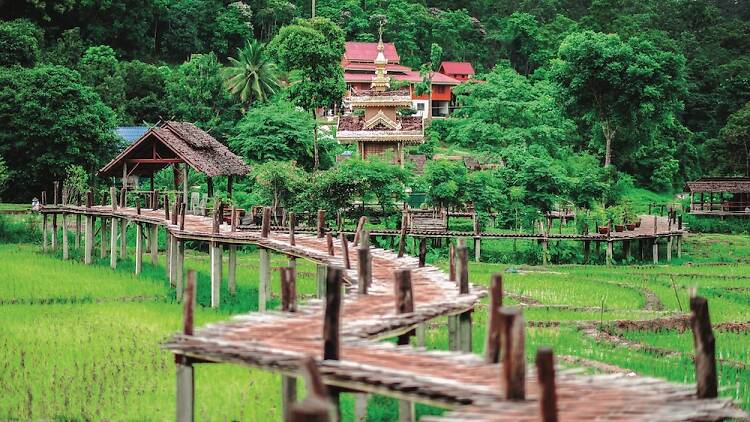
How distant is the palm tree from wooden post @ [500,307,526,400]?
42234mm

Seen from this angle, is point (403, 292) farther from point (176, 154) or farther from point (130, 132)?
point (130, 132)

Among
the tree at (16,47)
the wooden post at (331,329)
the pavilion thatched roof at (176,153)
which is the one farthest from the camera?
the tree at (16,47)

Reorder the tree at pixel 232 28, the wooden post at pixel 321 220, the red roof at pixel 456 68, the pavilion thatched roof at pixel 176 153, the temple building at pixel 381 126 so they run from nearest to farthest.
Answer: the wooden post at pixel 321 220 → the pavilion thatched roof at pixel 176 153 → the temple building at pixel 381 126 → the tree at pixel 232 28 → the red roof at pixel 456 68

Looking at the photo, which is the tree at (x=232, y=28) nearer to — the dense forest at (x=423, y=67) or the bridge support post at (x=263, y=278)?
the dense forest at (x=423, y=67)

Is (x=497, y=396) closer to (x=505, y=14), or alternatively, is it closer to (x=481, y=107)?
(x=481, y=107)

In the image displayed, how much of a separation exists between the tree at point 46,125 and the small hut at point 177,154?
14.6ft

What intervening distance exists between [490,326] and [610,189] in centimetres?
3211

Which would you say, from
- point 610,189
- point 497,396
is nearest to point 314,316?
point 497,396

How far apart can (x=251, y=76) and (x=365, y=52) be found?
21.4m

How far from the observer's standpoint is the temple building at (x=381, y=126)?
139ft

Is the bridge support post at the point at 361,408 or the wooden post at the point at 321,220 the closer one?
the bridge support post at the point at 361,408

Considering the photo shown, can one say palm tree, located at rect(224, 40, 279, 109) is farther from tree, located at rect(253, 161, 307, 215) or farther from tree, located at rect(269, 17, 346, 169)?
tree, located at rect(253, 161, 307, 215)

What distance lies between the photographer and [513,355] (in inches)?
308

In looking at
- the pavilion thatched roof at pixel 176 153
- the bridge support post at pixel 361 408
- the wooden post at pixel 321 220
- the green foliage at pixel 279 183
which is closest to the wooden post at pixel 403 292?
the bridge support post at pixel 361 408
